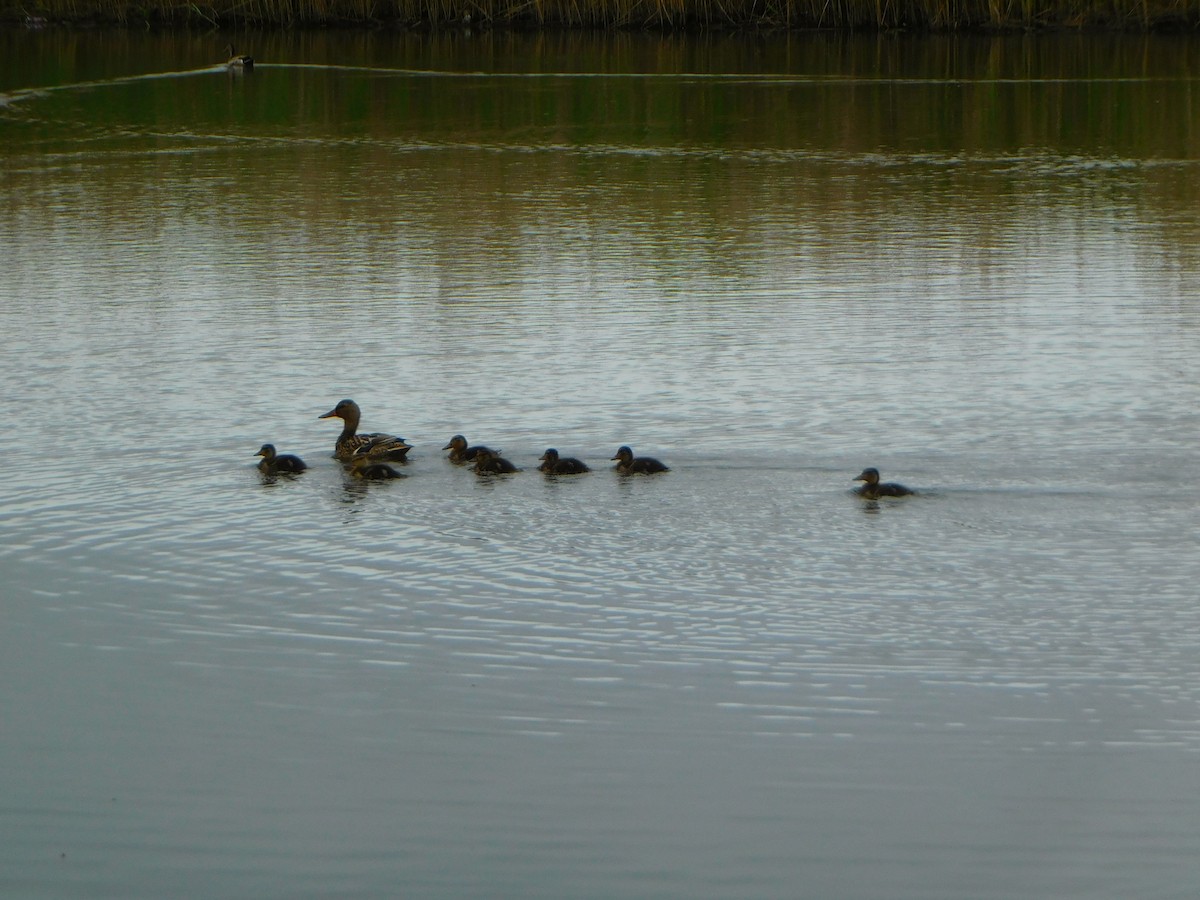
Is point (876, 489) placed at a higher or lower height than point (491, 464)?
lower

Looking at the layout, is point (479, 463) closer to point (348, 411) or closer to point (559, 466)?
point (559, 466)

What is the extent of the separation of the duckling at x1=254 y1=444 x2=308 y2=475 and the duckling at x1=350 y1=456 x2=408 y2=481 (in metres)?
0.27

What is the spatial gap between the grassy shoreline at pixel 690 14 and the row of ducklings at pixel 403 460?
25.9m

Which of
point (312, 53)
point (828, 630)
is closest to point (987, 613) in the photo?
point (828, 630)

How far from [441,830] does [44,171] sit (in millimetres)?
14703

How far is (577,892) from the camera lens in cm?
423

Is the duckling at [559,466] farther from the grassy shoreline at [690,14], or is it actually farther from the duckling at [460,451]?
the grassy shoreline at [690,14]

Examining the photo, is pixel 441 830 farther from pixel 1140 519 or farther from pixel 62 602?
pixel 1140 519

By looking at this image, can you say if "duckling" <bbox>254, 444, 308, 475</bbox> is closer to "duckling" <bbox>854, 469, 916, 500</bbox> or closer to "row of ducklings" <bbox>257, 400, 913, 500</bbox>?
"row of ducklings" <bbox>257, 400, 913, 500</bbox>

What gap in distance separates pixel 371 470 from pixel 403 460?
0.71 feet

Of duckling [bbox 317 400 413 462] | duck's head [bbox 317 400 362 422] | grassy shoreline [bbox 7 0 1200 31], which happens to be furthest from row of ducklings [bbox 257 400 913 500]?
grassy shoreline [bbox 7 0 1200 31]

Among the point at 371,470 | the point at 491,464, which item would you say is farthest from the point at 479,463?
the point at 371,470

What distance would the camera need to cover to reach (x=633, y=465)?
7.46 m

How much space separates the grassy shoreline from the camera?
32.1m
